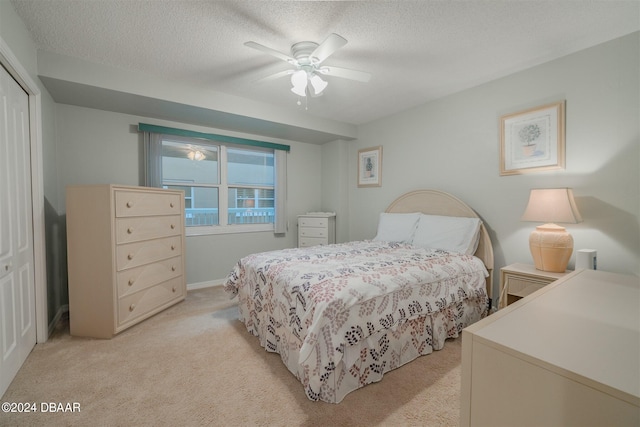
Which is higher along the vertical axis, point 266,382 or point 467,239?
point 467,239

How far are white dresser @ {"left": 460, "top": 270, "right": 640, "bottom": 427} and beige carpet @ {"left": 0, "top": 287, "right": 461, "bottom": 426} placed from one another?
909 mm

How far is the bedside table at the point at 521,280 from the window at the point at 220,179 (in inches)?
122

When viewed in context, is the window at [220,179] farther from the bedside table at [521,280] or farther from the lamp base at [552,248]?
the lamp base at [552,248]

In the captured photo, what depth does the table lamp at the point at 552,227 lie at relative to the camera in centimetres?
206

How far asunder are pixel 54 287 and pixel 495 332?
3696 mm

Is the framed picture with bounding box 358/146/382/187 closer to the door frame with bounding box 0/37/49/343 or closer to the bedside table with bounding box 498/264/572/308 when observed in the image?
the bedside table with bounding box 498/264/572/308

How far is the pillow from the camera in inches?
106

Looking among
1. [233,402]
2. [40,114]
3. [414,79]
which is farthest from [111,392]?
[414,79]

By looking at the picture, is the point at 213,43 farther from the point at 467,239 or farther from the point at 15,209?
the point at 467,239

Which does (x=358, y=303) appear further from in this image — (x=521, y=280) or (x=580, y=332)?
(x=521, y=280)

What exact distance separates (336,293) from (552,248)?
186cm

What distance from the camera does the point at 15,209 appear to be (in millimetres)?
1849

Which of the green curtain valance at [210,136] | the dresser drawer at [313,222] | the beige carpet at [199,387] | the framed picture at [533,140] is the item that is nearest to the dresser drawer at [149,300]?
the beige carpet at [199,387]

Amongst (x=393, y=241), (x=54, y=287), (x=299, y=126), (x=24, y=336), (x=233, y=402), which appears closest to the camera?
(x=233, y=402)
